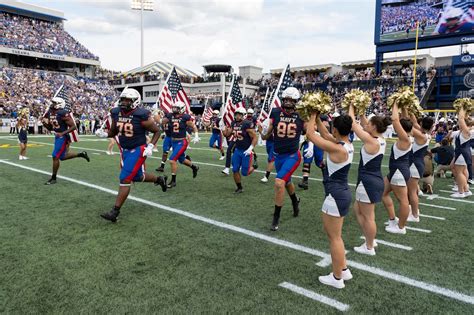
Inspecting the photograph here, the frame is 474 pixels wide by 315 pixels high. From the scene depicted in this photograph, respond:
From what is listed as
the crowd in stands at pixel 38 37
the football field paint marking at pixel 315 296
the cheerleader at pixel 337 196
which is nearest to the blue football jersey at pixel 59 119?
the cheerleader at pixel 337 196

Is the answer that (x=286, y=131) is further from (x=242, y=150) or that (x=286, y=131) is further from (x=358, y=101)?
(x=242, y=150)

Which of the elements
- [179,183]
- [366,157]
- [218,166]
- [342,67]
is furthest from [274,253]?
[342,67]

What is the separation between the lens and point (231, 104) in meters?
12.5

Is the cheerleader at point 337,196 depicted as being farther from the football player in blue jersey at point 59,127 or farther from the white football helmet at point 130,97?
the football player in blue jersey at point 59,127

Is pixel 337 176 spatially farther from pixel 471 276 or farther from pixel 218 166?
pixel 218 166

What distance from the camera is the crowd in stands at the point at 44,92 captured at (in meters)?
32.2

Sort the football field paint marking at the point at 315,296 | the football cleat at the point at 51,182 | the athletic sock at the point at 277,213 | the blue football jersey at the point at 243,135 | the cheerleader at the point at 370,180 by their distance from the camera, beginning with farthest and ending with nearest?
the football cleat at the point at 51,182, the blue football jersey at the point at 243,135, the athletic sock at the point at 277,213, the cheerleader at the point at 370,180, the football field paint marking at the point at 315,296

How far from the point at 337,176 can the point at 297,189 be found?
15.8 feet

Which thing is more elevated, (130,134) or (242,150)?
(130,134)

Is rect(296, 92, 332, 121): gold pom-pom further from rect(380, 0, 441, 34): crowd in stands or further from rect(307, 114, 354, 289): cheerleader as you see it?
rect(380, 0, 441, 34): crowd in stands

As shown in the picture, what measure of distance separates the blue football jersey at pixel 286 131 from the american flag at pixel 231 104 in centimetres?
643

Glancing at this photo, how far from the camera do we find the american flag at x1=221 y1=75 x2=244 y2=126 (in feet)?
40.0

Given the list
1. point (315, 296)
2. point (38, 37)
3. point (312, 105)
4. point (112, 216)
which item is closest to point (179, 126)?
point (112, 216)

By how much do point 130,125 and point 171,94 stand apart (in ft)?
27.9
